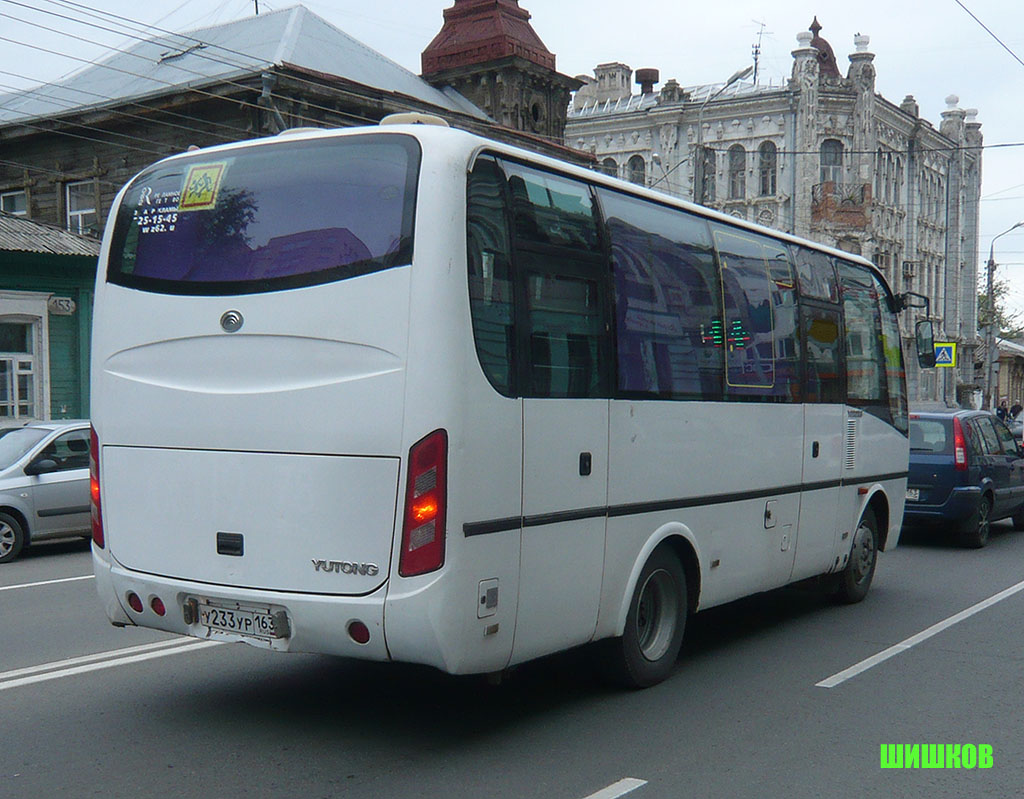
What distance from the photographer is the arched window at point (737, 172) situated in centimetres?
4759

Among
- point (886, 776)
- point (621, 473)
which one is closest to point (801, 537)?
point (621, 473)

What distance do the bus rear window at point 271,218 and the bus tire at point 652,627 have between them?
255cm

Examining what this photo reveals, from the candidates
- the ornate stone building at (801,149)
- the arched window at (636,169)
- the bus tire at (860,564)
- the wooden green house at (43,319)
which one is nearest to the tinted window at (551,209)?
the bus tire at (860,564)

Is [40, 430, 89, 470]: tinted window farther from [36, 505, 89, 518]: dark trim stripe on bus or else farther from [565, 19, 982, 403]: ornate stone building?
[565, 19, 982, 403]: ornate stone building

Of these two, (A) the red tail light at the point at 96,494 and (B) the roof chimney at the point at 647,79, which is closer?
(A) the red tail light at the point at 96,494

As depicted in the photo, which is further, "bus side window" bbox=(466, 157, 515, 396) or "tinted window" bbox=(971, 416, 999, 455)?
"tinted window" bbox=(971, 416, 999, 455)

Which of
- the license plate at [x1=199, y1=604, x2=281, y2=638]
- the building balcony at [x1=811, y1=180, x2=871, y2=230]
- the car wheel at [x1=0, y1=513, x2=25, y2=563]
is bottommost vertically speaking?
the car wheel at [x1=0, y1=513, x2=25, y2=563]

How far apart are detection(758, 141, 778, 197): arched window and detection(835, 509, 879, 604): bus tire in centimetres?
3841

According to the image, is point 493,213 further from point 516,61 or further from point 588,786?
point 516,61

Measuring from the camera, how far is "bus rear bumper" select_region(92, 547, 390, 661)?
5.29 meters

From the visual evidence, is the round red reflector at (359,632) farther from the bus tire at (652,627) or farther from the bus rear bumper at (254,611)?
the bus tire at (652,627)

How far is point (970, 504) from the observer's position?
14.1 m

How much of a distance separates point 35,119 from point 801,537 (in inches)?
1145

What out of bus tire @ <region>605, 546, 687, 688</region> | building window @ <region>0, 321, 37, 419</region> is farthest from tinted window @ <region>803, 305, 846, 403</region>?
building window @ <region>0, 321, 37, 419</region>
